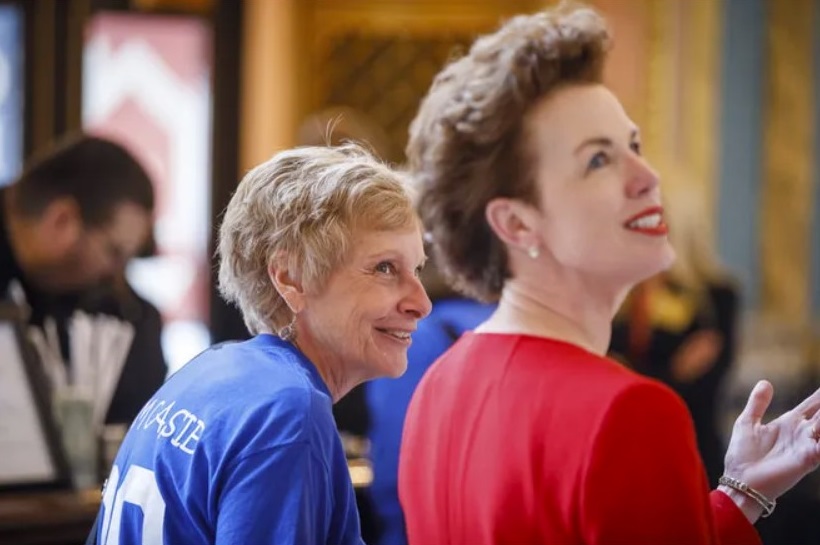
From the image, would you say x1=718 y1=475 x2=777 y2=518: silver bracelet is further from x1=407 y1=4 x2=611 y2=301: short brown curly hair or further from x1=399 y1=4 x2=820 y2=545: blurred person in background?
x1=407 y1=4 x2=611 y2=301: short brown curly hair

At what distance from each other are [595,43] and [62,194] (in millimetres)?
1928

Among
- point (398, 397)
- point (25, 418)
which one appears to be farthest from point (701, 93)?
point (398, 397)

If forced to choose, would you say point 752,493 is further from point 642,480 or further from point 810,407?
point 642,480

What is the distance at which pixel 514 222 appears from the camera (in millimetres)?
1624

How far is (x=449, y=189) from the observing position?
171 centimetres

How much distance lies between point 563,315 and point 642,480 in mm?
280

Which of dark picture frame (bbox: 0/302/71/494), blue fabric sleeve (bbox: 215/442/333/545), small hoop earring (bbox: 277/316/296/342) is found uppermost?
small hoop earring (bbox: 277/316/296/342)

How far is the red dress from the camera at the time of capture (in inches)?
52.7

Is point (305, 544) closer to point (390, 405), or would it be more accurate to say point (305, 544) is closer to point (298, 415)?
point (298, 415)

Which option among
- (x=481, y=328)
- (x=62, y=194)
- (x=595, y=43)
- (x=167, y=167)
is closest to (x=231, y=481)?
(x=481, y=328)

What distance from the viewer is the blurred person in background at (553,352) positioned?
135 centimetres

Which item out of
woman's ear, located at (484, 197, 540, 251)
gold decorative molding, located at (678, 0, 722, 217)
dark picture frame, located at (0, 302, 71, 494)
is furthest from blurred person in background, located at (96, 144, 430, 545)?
gold decorative molding, located at (678, 0, 722, 217)

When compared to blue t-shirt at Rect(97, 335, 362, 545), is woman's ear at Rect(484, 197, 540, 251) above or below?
above

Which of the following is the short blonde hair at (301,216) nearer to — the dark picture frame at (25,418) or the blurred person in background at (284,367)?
the blurred person in background at (284,367)
